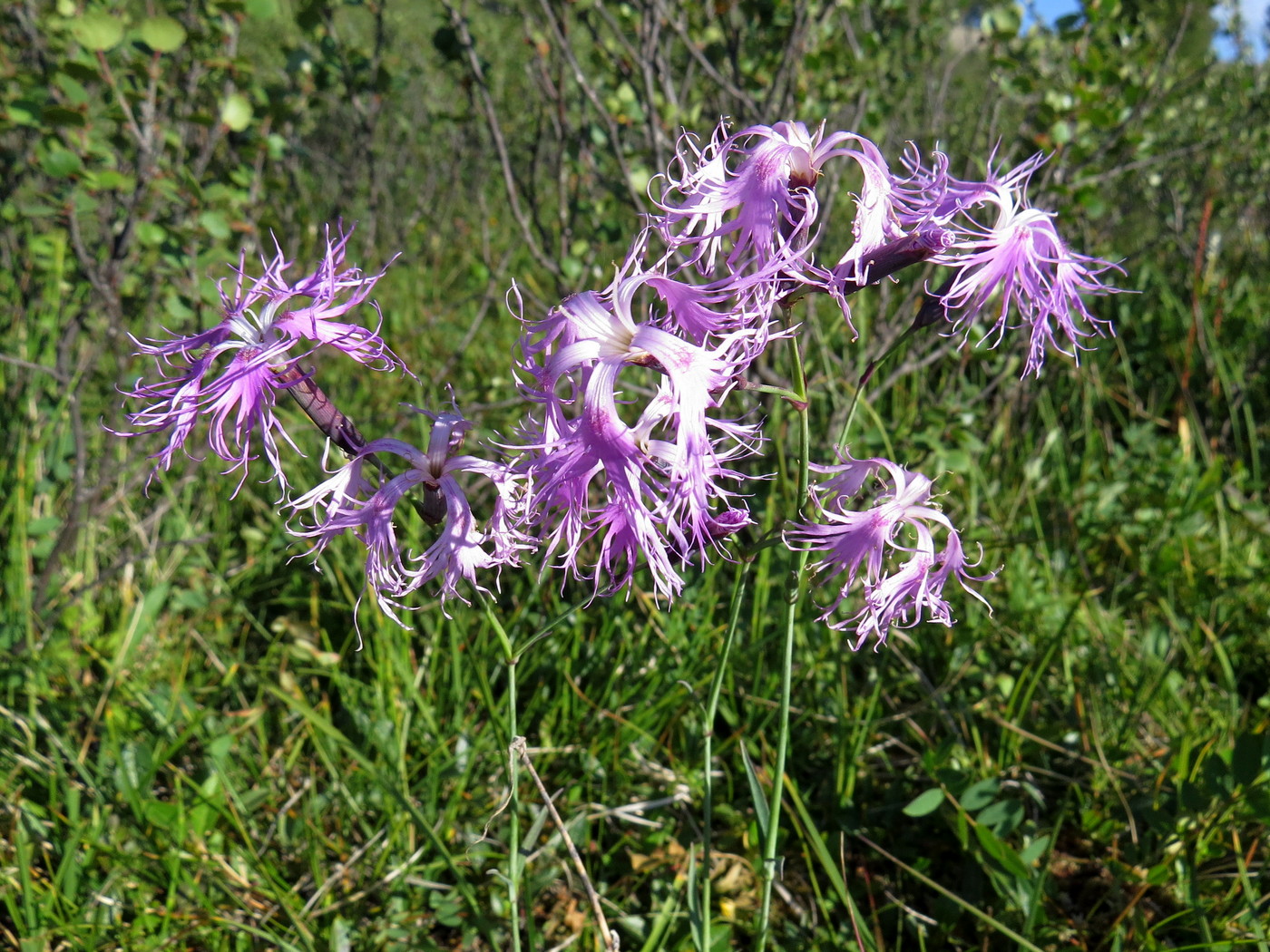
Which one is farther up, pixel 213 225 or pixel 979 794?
pixel 213 225

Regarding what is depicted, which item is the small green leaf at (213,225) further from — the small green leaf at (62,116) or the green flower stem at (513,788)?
the green flower stem at (513,788)

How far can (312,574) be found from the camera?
8.05 ft

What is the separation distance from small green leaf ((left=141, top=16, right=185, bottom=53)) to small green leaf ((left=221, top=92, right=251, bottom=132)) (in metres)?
0.15

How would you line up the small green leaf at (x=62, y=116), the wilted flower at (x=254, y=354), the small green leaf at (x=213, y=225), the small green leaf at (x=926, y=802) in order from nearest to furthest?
the wilted flower at (x=254, y=354), the small green leaf at (x=926, y=802), the small green leaf at (x=62, y=116), the small green leaf at (x=213, y=225)

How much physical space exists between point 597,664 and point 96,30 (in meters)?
1.70

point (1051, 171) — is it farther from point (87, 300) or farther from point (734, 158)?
point (87, 300)

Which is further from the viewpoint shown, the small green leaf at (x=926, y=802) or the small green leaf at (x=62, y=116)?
the small green leaf at (x=62, y=116)

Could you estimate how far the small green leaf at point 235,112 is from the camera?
2062 mm

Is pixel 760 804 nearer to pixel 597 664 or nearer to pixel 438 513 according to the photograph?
pixel 438 513

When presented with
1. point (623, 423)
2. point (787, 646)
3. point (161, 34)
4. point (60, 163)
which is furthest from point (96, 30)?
point (787, 646)

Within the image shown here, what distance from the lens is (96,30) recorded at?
6.30 ft

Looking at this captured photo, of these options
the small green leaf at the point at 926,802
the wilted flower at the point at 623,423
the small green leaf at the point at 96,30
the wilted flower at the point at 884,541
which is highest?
the small green leaf at the point at 96,30

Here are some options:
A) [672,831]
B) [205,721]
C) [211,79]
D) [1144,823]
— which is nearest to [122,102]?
[211,79]

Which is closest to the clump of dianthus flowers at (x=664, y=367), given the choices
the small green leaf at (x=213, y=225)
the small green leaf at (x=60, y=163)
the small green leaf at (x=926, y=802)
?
the small green leaf at (x=926, y=802)
